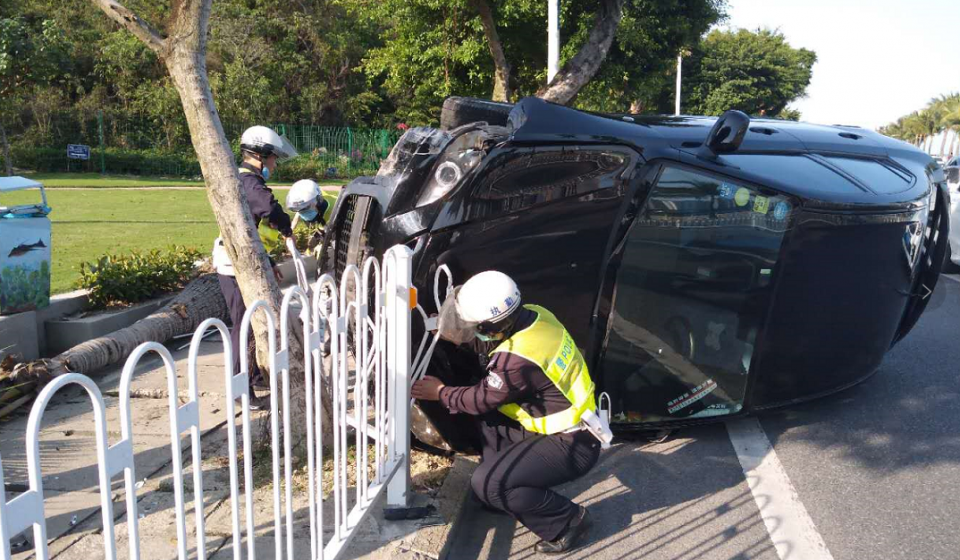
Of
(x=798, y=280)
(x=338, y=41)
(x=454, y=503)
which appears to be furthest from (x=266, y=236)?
(x=338, y=41)

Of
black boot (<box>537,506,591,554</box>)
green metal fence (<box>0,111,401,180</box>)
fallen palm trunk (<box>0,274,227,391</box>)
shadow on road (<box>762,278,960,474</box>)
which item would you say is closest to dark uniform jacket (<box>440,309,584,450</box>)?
black boot (<box>537,506,591,554</box>)

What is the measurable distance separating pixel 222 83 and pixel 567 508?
81.5 ft

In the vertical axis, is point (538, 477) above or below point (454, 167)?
below

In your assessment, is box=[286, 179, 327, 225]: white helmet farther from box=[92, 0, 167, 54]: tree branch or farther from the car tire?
box=[92, 0, 167, 54]: tree branch

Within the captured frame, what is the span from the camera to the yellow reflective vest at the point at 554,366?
3.58m

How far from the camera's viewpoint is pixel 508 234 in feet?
13.6

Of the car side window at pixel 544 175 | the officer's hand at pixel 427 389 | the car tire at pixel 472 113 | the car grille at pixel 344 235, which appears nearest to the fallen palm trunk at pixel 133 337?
the car grille at pixel 344 235

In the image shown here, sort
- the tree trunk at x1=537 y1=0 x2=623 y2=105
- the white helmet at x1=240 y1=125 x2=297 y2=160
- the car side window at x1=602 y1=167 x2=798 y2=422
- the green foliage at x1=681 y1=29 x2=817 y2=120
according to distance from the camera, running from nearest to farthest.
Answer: the car side window at x1=602 y1=167 x2=798 y2=422 → the white helmet at x1=240 y1=125 x2=297 y2=160 → the tree trunk at x1=537 y1=0 x2=623 y2=105 → the green foliage at x1=681 y1=29 x2=817 y2=120

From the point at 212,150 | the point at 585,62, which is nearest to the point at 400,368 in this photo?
the point at 212,150

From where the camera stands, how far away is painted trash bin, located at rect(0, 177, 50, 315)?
5555mm

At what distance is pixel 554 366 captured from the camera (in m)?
3.60

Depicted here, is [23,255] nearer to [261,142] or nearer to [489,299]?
[261,142]

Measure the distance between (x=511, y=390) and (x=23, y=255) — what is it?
3.96 metres

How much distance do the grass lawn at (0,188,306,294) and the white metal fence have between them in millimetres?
4658
